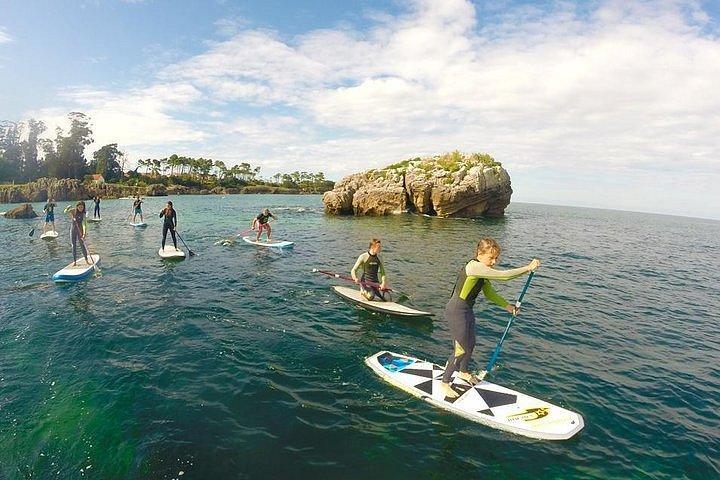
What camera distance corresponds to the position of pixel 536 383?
9828 millimetres

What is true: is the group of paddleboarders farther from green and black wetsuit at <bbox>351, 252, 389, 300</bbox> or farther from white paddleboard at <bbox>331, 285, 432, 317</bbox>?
green and black wetsuit at <bbox>351, 252, 389, 300</bbox>

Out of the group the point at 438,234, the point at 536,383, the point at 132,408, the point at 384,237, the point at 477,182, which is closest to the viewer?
the point at 132,408

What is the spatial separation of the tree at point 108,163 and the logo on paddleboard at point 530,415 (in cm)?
14703

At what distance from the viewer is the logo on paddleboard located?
7922mm

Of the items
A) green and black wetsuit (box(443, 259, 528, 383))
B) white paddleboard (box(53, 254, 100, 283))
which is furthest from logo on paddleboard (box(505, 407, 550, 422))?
white paddleboard (box(53, 254, 100, 283))

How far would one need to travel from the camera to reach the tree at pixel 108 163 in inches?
4852

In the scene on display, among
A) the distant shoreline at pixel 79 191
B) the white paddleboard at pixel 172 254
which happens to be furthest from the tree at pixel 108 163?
the white paddleboard at pixel 172 254

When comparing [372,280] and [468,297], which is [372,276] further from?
[468,297]

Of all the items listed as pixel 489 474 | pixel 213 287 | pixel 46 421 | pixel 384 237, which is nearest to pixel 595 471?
pixel 489 474

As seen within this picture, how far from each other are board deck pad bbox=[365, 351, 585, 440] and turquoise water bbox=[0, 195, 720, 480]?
0.22 meters

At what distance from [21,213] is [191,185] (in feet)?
329

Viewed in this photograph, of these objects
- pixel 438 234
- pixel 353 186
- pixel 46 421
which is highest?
pixel 353 186

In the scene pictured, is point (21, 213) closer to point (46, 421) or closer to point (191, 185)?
point (46, 421)

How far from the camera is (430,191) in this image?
5978cm
